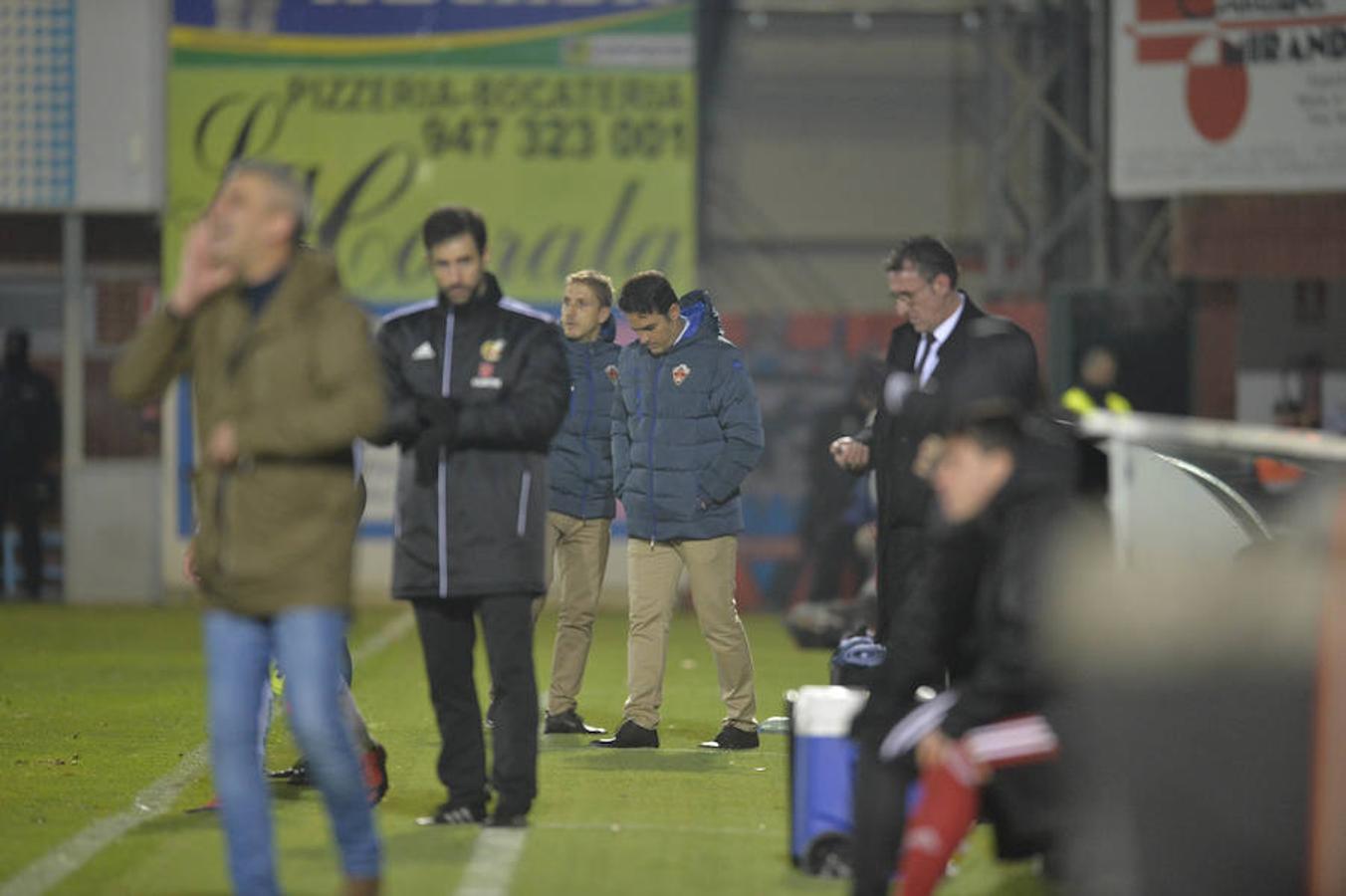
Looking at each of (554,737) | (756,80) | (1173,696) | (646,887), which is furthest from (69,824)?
(756,80)

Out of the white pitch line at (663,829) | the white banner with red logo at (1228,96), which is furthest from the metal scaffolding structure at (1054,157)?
the white pitch line at (663,829)

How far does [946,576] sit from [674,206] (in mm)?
13920

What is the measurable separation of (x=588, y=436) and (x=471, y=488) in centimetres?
325

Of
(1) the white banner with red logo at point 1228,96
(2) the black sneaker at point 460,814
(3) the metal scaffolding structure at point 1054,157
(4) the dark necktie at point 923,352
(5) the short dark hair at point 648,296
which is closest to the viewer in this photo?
(2) the black sneaker at point 460,814

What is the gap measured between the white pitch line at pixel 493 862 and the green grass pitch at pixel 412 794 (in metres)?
0.04

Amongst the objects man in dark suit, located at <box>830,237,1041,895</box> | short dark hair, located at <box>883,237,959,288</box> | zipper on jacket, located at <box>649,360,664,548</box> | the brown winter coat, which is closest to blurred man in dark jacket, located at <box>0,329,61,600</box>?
zipper on jacket, located at <box>649,360,664,548</box>

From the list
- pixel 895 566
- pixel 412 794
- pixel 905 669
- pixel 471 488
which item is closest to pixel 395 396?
pixel 471 488

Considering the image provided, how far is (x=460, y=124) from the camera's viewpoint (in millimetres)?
19891

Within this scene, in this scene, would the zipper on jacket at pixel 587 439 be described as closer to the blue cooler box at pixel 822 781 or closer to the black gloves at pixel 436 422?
the black gloves at pixel 436 422

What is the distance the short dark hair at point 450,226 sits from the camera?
7770 mm

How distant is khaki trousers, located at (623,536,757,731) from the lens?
1034 cm

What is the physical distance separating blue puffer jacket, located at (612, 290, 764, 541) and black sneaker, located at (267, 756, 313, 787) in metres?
1.99

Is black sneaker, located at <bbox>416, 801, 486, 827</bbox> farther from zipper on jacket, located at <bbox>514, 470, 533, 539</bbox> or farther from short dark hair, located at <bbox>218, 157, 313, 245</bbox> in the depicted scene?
short dark hair, located at <bbox>218, 157, 313, 245</bbox>

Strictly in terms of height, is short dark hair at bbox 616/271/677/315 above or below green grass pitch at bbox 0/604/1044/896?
above
